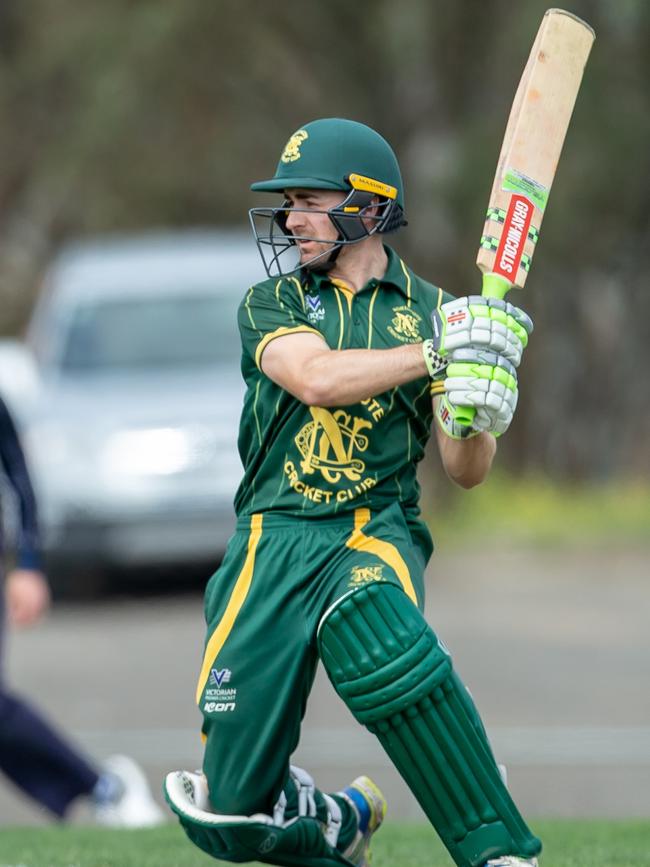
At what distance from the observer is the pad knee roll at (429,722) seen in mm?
4719

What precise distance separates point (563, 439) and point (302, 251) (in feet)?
54.5

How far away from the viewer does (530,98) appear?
196 inches

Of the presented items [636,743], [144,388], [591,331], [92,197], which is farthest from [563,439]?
[636,743]

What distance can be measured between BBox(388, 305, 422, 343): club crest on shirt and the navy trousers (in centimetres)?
281

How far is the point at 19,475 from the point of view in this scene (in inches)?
293

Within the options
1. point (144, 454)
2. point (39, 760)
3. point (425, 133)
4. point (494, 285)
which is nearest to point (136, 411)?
point (144, 454)

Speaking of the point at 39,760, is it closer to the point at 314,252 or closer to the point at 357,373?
the point at 314,252

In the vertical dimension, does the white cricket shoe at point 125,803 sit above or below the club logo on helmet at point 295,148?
below

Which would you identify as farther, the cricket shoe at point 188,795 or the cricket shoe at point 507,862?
the cricket shoe at point 188,795

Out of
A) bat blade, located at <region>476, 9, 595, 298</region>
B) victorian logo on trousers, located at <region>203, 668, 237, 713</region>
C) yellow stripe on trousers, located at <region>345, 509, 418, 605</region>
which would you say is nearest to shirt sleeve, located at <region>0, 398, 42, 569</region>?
victorian logo on trousers, located at <region>203, 668, 237, 713</region>

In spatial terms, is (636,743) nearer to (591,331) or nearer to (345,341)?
(345,341)

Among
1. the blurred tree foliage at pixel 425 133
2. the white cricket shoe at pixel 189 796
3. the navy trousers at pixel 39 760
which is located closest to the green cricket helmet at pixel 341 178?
the white cricket shoe at pixel 189 796

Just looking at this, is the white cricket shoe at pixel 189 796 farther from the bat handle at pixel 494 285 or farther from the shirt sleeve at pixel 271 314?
the bat handle at pixel 494 285

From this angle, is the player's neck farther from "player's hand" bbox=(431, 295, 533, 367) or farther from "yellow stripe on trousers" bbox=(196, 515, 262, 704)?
"yellow stripe on trousers" bbox=(196, 515, 262, 704)
